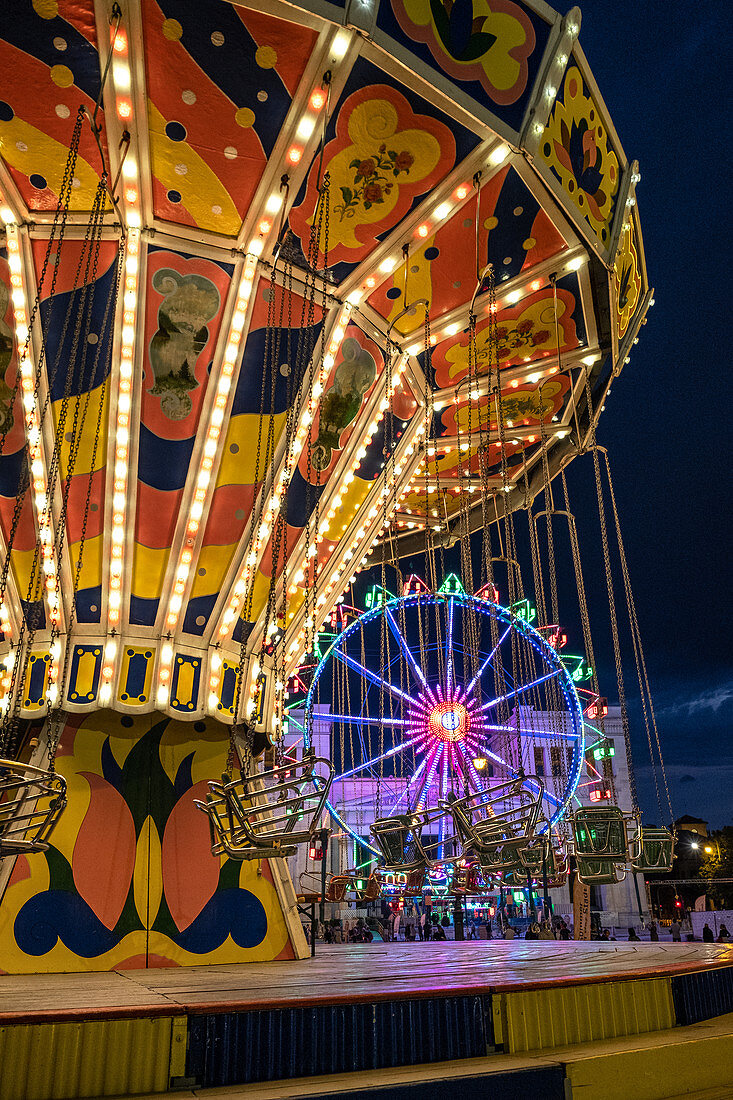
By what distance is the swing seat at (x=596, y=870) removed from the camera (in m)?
6.84

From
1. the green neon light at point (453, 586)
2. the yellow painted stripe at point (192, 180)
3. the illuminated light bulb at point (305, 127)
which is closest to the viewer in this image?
the illuminated light bulb at point (305, 127)

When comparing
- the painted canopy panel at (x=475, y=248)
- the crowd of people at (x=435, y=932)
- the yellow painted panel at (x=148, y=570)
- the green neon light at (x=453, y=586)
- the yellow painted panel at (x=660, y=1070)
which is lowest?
the crowd of people at (x=435, y=932)

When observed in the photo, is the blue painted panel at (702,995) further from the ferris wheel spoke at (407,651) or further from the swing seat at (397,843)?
the ferris wheel spoke at (407,651)

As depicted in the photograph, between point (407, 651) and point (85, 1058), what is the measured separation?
1802 cm

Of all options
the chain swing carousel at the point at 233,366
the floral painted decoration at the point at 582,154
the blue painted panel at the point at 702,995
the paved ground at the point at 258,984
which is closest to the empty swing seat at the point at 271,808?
the chain swing carousel at the point at 233,366

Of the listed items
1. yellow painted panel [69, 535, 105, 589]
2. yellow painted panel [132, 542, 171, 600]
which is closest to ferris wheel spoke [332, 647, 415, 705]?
yellow painted panel [132, 542, 171, 600]

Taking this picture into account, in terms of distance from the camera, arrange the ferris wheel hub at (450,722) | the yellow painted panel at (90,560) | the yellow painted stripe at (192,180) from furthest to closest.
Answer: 1. the ferris wheel hub at (450,722)
2. the yellow painted panel at (90,560)
3. the yellow painted stripe at (192,180)

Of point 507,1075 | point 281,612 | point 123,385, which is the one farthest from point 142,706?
point 507,1075

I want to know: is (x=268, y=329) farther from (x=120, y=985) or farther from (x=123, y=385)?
(x=120, y=985)

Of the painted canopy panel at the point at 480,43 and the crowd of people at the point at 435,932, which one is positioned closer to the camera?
the painted canopy panel at the point at 480,43

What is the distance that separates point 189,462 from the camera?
787 centimetres

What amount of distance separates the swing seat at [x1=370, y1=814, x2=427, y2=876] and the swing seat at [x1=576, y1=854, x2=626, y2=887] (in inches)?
55.8

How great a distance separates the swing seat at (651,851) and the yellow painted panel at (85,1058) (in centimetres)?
491

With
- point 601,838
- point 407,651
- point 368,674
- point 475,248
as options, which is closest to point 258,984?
point 601,838
